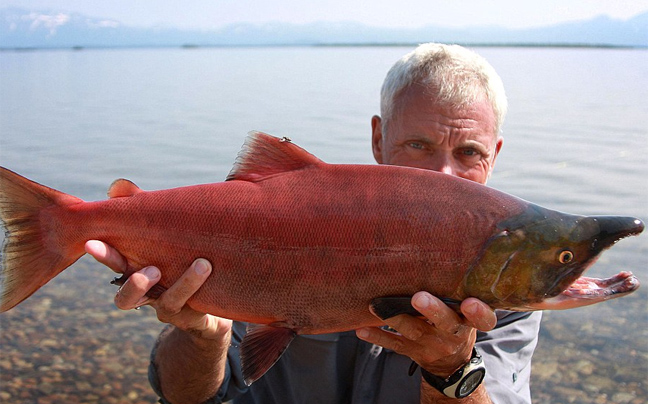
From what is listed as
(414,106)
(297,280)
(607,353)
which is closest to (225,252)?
(297,280)

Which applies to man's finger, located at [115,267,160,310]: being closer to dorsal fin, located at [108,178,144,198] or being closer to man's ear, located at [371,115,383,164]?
dorsal fin, located at [108,178,144,198]

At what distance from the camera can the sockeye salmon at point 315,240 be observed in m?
2.43

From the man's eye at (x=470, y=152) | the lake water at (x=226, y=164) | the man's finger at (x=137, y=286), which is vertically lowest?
the lake water at (x=226, y=164)

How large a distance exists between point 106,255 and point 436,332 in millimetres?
1416

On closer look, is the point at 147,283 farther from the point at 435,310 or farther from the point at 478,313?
the point at 478,313

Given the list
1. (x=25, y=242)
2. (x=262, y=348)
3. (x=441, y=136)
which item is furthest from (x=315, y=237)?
(x=441, y=136)

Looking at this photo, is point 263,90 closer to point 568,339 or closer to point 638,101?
point 638,101

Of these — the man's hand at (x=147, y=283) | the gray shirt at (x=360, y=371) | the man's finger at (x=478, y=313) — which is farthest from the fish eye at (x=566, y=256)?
the man's hand at (x=147, y=283)

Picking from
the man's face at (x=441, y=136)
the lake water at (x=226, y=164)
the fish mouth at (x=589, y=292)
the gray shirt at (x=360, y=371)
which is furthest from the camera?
the lake water at (x=226, y=164)

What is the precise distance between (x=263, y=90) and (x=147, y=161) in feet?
62.9

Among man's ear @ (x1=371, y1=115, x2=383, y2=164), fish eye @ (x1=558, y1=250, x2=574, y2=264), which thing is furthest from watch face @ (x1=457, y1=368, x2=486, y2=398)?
man's ear @ (x1=371, y1=115, x2=383, y2=164)

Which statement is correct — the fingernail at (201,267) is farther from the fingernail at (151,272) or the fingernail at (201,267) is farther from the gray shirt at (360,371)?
the gray shirt at (360,371)

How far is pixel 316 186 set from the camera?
8.36 ft

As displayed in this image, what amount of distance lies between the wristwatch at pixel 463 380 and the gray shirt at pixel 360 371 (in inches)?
18.7
